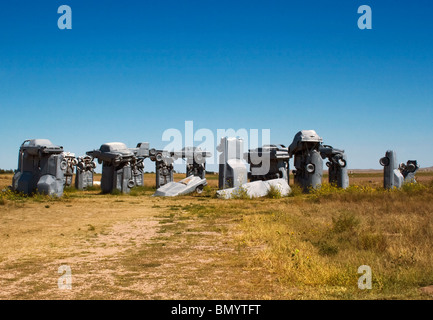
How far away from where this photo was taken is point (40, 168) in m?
20.2

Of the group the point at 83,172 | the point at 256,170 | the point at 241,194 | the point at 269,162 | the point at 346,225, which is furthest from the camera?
the point at 83,172

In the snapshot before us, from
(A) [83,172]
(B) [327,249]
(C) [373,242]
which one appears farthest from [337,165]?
(B) [327,249]

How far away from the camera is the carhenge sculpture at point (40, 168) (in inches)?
775

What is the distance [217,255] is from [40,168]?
1550 cm

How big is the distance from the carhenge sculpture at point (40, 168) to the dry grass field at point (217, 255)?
595 cm

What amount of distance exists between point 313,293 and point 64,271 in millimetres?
3859

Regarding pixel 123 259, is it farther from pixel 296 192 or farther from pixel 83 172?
pixel 83 172

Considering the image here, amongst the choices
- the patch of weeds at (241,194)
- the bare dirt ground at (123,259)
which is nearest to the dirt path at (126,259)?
the bare dirt ground at (123,259)

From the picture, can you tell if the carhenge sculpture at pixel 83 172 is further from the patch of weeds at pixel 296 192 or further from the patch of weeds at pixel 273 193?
the patch of weeds at pixel 296 192

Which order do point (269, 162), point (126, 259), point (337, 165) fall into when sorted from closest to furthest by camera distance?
point (126, 259)
point (337, 165)
point (269, 162)

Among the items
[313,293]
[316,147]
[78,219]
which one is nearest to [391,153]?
[316,147]

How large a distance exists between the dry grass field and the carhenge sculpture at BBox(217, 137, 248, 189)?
8534 millimetres

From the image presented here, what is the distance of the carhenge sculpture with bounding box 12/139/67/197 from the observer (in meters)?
19.7
